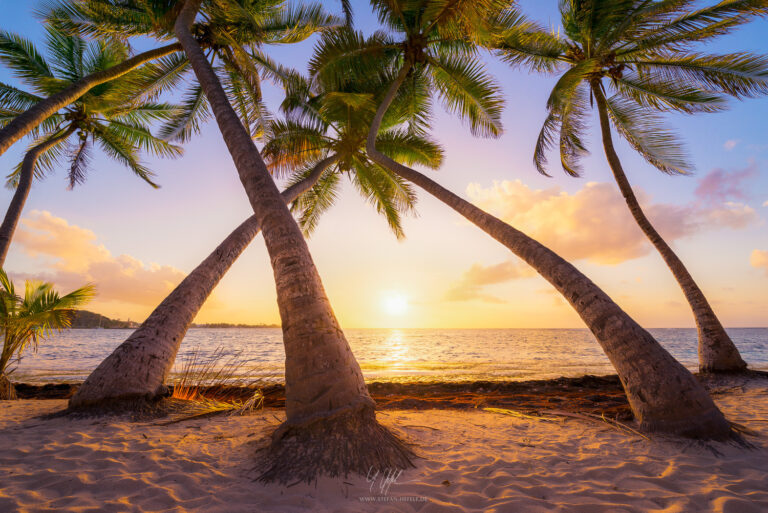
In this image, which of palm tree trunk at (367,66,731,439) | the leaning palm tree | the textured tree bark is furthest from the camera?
the textured tree bark

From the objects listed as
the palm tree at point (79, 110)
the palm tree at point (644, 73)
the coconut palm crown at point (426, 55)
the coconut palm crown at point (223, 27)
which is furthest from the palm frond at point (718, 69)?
the palm tree at point (79, 110)

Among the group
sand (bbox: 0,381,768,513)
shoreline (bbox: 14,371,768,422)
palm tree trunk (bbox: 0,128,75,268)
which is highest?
palm tree trunk (bbox: 0,128,75,268)

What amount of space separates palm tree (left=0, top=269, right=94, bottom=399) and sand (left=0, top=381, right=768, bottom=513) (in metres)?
2.34

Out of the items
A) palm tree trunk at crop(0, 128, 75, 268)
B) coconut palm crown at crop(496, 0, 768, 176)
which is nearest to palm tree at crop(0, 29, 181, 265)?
palm tree trunk at crop(0, 128, 75, 268)

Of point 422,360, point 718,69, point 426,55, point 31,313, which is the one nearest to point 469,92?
point 426,55

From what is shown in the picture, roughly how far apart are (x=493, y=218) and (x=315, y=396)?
14.0 feet

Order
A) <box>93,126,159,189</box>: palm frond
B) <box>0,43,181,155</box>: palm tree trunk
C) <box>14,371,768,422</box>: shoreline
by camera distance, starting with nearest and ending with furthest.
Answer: <box>14,371,768,422</box>: shoreline < <box>0,43,181,155</box>: palm tree trunk < <box>93,126,159,189</box>: palm frond

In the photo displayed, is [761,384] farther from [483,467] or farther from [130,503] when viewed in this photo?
[130,503]

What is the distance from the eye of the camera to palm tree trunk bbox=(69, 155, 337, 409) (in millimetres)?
4625

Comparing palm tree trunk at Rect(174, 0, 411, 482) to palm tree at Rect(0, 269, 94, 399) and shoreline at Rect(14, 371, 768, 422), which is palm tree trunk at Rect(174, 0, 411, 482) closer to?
shoreline at Rect(14, 371, 768, 422)

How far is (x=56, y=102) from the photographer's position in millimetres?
6836

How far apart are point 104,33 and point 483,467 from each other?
483 inches

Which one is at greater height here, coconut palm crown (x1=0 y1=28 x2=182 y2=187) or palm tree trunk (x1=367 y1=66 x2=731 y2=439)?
coconut palm crown (x1=0 y1=28 x2=182 y2=187)

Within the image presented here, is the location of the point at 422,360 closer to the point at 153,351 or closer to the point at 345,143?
the point at 345,143
